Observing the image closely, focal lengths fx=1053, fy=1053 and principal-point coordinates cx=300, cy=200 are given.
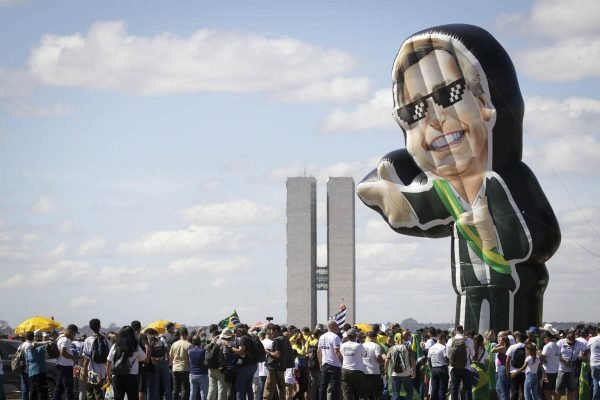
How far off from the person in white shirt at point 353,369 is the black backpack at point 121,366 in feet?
14.9

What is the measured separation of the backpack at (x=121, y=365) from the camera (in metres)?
15.5

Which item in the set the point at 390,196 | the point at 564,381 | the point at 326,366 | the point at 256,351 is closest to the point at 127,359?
the point at 256,351

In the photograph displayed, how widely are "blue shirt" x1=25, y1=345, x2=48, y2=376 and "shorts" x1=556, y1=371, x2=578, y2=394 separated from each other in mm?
9853

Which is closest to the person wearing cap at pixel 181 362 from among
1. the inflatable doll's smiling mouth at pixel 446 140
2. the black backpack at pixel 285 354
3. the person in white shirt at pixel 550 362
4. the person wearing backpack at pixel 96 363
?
the black backpack at pixel 285 354

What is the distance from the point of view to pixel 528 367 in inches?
771

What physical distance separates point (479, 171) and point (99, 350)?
12747 mm

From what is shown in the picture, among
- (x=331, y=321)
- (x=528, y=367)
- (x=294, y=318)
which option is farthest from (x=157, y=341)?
(x=294, y=318)

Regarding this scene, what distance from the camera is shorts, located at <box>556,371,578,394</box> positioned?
2064 cm

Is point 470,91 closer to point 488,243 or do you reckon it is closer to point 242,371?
point 488,243

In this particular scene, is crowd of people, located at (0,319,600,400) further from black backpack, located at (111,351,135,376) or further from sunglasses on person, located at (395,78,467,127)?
sunglasses on person, located at (395,78,467,127)

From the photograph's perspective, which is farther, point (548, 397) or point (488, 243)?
point (488, 243)

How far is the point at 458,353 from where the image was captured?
754 inches

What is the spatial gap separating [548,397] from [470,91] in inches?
325

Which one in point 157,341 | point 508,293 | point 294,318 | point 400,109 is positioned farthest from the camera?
point 294,318
